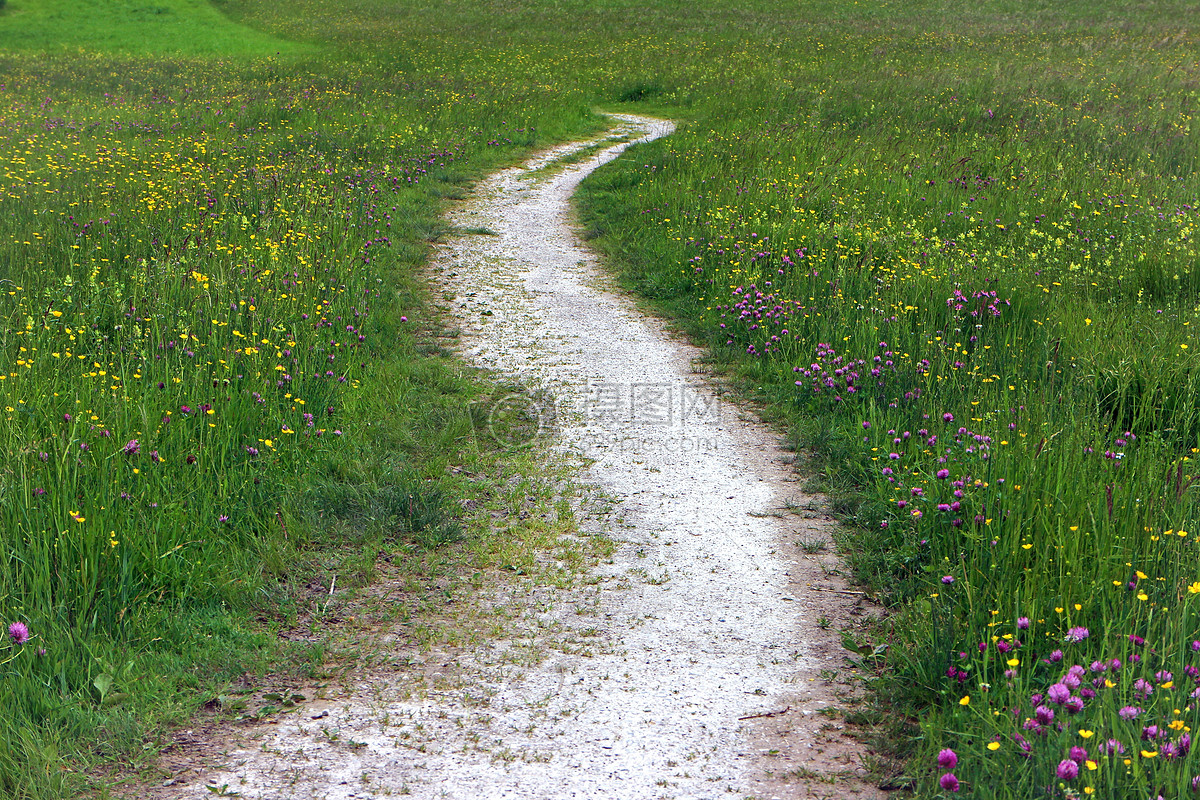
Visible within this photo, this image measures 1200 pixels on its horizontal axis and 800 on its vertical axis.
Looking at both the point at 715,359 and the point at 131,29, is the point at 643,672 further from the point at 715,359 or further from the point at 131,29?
the point at 131,29

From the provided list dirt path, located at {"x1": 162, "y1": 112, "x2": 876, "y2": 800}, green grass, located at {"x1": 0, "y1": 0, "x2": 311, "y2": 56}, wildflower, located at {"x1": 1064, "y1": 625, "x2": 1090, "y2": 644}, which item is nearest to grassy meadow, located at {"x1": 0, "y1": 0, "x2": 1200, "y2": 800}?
wildflower, located at {"x1": 1064, "y1": 625, "x2": 1090, "y2": 644}

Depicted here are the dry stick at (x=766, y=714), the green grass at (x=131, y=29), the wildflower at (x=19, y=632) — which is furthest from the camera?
the green grass at (x=131, y=29)

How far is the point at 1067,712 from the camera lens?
9.14 ft

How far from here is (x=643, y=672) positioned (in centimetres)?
366

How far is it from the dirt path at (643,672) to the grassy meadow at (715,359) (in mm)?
320

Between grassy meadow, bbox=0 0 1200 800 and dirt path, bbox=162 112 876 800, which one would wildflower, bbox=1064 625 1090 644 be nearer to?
grassy meadow, bbox=0 0 1200 800

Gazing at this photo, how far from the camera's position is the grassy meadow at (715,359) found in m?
3.28

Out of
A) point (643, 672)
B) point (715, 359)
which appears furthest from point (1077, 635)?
point (715, 359)

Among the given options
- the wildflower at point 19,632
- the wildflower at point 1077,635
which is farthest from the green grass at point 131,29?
the wildflower at point 1077,635

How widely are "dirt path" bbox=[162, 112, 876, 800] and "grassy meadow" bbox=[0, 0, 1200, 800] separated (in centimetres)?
32

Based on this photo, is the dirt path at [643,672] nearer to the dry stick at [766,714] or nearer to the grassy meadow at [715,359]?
the dry stick at [766,714]

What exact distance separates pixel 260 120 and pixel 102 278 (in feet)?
32.6

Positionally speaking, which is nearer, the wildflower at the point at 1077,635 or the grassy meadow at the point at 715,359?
the wildflower at the point at 1077,635

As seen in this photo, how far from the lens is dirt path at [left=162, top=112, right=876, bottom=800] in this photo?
306 cm
